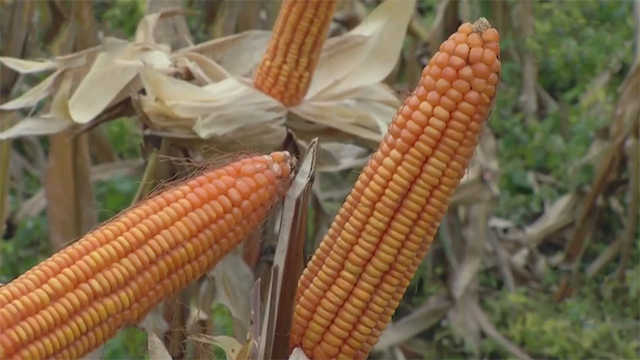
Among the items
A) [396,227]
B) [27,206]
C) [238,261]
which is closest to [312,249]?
[238,261]

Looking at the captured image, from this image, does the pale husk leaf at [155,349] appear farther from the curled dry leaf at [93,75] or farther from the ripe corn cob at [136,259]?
the curled dry leaf at [93,75]

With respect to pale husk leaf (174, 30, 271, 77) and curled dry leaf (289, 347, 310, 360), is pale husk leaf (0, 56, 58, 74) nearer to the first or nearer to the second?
pale husk leaf (174, 30, 271, 77)

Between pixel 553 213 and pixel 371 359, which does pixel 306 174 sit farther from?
pixel 553 213

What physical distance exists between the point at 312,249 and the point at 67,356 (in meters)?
1.17

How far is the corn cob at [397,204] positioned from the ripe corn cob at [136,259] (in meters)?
0.07

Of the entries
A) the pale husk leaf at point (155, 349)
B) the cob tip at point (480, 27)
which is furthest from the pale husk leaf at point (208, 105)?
the cob tip at point (480, 27)

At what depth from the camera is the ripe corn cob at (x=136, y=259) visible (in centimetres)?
64

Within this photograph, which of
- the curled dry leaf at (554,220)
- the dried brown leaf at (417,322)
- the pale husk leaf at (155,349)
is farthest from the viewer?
the curled dry leaf at (554,220)

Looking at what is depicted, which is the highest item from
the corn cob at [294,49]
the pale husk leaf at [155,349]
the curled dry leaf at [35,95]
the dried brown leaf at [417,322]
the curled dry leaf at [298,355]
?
the corn cob at [294,49]

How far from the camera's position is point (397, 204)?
2.24 ft

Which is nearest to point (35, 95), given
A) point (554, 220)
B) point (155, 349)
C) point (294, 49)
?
point (294, 49)

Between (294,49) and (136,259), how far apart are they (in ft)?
2.24

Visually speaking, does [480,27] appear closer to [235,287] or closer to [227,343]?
[227,343]

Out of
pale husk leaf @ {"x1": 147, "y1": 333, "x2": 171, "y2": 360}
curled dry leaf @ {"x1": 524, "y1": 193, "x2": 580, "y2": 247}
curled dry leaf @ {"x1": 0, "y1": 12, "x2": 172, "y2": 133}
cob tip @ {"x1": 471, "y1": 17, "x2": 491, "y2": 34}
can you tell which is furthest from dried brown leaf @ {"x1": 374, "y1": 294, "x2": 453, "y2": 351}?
cob tip @ {"x1": 471, "y1": 17, "x2": 491, "y2": 34}
